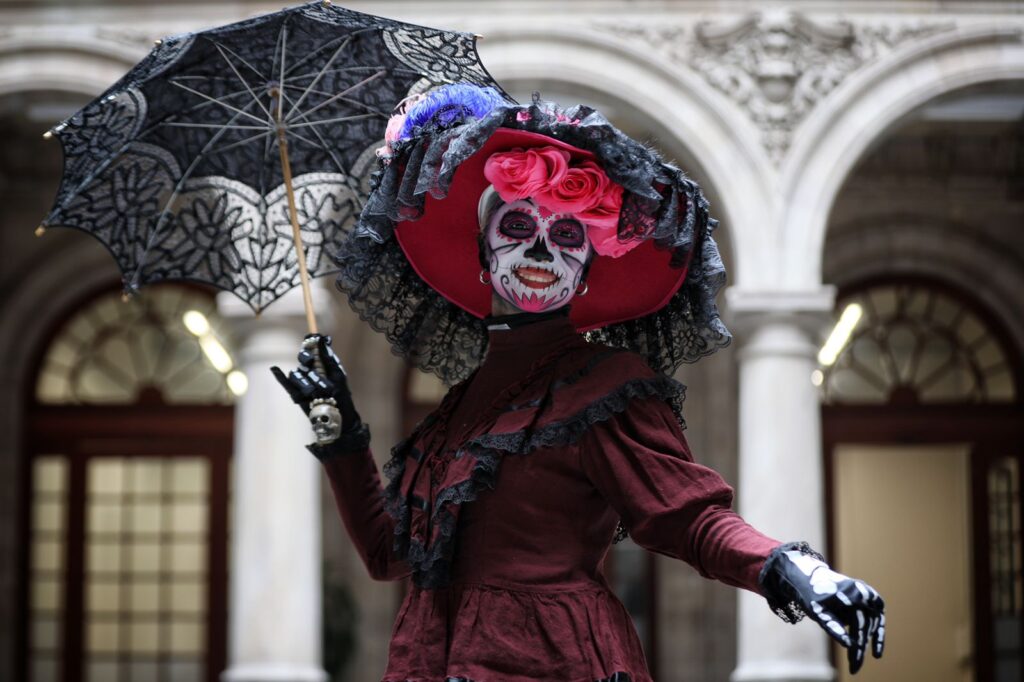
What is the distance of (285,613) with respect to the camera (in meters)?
9.22

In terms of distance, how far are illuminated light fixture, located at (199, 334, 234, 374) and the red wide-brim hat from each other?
9252mm

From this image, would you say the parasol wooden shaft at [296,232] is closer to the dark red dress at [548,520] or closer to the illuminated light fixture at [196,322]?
the dark red dress at [548,520]

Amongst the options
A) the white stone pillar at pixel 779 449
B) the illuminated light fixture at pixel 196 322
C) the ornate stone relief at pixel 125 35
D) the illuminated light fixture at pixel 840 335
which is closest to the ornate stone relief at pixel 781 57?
the white stone pillar at pixel 779 449

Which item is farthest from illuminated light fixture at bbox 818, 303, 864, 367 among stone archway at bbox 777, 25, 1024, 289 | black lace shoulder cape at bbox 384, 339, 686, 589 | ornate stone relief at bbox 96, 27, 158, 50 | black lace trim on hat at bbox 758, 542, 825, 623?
black lace trim on hat at bbox 758, 542, 825, 623

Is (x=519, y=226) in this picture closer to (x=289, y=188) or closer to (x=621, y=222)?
(x=621, y=222)

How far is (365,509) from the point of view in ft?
10.8

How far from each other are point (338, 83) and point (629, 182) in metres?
1.02

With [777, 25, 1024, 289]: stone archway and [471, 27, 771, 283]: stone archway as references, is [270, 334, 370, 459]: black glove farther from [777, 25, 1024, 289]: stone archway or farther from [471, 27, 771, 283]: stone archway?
[777, 25, 1024, 289]: stone archway

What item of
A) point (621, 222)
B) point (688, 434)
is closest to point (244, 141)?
point (621, 222)

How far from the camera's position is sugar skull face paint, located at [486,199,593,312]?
313cm

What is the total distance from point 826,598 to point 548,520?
2.05 feet

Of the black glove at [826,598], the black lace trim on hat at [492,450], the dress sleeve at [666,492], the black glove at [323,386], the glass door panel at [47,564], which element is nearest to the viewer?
the black glove at [826,598]

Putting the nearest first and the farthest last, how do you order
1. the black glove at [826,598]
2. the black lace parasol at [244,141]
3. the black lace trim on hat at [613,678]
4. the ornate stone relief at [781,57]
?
the black glove at [826,598], the black lace trim on hat at [613,678], the black lace parasol at [244,141], the ornate stone relief at [781,57]

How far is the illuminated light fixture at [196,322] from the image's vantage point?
1248 cm
